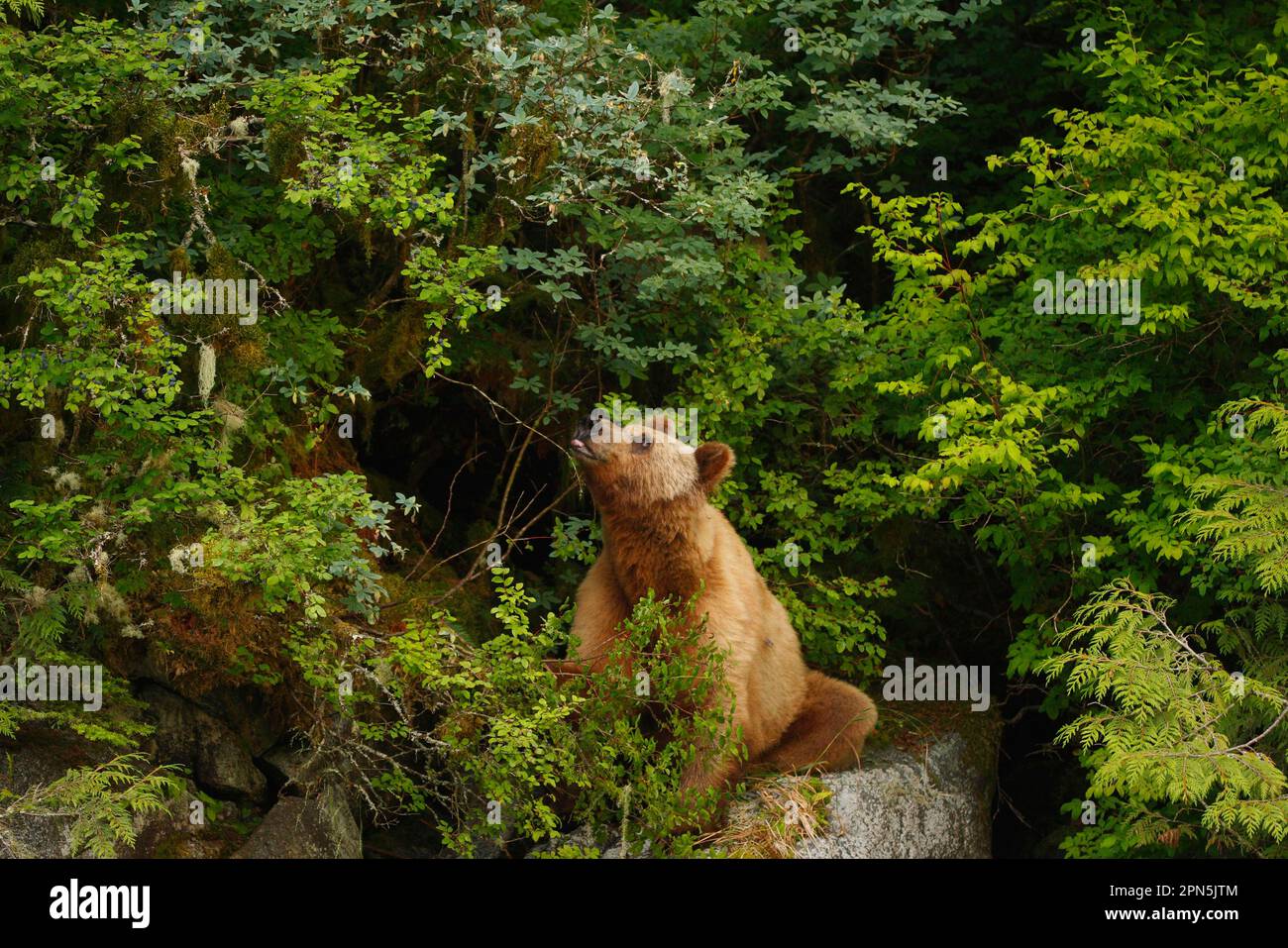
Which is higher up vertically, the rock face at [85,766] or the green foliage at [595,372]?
the green foliage at [595,372]

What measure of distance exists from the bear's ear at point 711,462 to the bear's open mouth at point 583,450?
63cm

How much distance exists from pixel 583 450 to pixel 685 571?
858mm

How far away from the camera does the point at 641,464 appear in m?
7.26

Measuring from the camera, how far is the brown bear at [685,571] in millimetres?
7211

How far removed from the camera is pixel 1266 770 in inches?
265

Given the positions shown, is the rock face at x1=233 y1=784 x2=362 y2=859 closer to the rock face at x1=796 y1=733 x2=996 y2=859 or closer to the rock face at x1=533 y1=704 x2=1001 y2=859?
the rock face at x1=533 y1=704 x2=1001 y2=859

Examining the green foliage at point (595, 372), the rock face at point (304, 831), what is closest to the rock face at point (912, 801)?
the green foliage at point (595, 372)

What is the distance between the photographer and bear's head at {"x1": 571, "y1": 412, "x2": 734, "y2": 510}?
23.3ft

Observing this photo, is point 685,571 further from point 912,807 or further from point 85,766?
point 85,766
